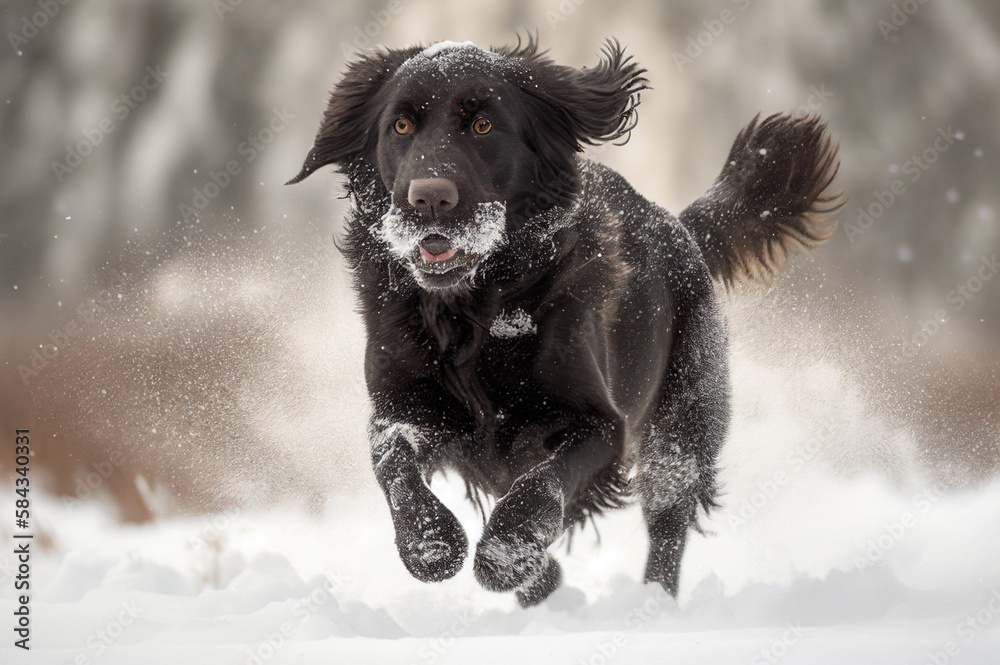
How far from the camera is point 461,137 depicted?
2.67 meters

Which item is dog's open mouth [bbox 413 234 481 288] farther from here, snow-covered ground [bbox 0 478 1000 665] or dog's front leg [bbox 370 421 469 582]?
snow-covered ground [bbox 0 478 1000 665]

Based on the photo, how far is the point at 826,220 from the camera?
4.32 meters

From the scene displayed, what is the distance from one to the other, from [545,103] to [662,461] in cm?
177

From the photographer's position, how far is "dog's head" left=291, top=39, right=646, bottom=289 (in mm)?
2568

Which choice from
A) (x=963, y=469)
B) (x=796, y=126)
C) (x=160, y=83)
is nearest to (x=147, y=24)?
(x=160, y=83)
